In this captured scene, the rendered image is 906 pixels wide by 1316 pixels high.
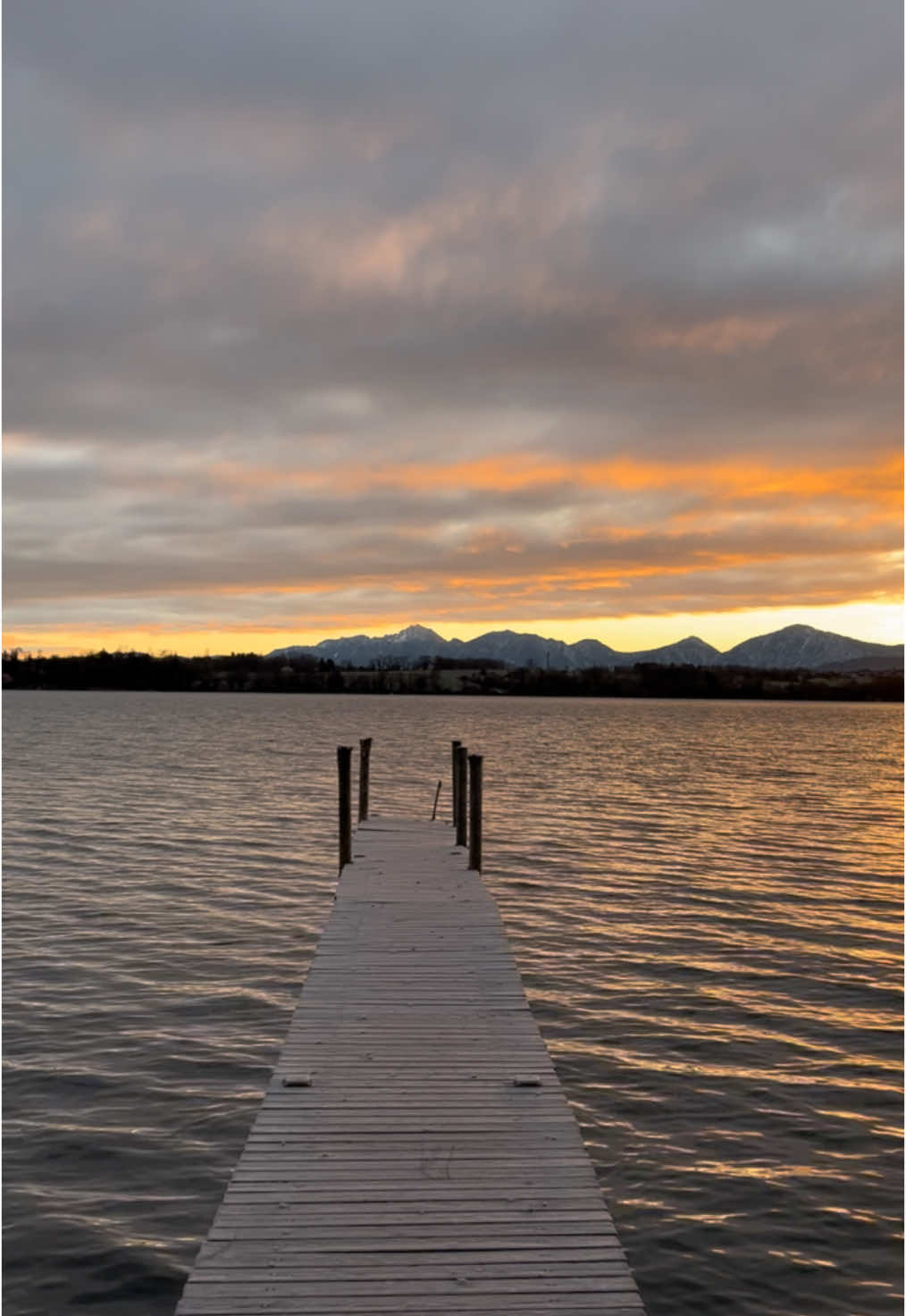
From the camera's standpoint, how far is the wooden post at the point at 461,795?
2191 cm

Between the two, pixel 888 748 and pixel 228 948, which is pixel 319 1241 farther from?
pixel 888 748

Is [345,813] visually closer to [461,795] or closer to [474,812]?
[461,795]

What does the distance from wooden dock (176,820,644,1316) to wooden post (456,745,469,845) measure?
918 cm

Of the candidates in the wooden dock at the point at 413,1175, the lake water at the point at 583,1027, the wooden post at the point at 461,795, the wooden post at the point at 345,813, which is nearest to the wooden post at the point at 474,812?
the lake water at the point at 583,1027

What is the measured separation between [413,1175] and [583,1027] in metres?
7.56

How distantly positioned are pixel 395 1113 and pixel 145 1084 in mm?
5186

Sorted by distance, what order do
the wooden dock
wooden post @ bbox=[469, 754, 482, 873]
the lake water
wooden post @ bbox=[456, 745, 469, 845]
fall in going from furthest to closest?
wooden post @ bbox=[456, 745, 469, 845] → wooden post @ bbox=[469, 754, 482, 873] → the lake water → the wooden dock

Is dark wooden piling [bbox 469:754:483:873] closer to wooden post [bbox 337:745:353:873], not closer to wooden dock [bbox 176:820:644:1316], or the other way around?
wooden post [bbox 337:745:353:873]

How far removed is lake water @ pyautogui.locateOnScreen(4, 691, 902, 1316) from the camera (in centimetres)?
927

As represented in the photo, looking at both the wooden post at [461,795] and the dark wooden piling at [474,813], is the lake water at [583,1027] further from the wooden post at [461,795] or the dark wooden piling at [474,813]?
the wooden post at [461,795]

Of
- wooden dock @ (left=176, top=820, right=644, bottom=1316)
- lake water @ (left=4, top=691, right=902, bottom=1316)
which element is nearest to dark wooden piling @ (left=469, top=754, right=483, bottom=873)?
lake water @ (left=4, top=691, right=902, bottom=1316)

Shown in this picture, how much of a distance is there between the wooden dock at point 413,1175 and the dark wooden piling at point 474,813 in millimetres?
6163

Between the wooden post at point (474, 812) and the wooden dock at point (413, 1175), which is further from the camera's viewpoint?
the wooden post at point (474, 812)

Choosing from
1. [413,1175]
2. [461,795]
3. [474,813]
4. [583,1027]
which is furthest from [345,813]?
[413,1175]
